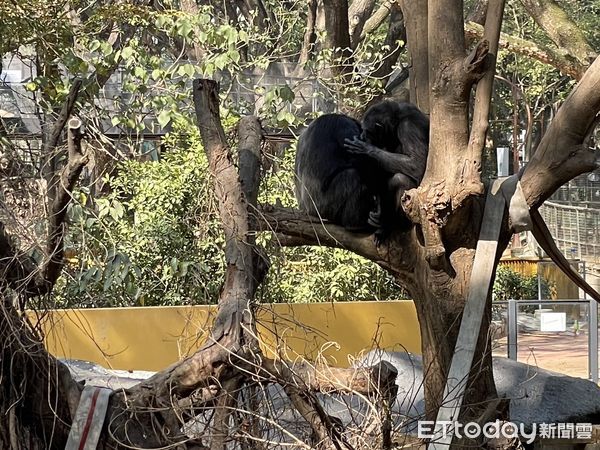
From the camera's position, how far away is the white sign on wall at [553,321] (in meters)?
9.14

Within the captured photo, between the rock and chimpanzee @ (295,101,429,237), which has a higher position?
chimpanzee @ (295,101,429,237)

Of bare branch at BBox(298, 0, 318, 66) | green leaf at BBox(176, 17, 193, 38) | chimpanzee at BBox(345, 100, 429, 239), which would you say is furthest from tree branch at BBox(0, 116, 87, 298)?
bare branch at BBox(298, 0, 318, 66)

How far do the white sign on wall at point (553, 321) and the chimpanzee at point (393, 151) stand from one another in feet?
12.4

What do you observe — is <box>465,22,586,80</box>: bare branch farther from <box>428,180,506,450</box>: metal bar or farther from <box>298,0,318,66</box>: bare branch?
<box>428,180,506,450</box>: metal bar

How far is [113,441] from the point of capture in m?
3.65

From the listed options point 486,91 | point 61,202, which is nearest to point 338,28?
point 486,91

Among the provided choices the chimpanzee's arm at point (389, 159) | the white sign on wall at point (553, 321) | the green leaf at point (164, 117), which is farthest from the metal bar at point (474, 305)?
the green leaf at point (164, 117)

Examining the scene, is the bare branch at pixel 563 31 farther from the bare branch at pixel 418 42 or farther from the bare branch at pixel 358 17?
the bare branch at pixel 418 42

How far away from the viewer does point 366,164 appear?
20.5 ft

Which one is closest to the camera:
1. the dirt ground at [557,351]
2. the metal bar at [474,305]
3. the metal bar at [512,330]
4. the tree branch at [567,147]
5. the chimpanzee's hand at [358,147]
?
the metal bar at [474,305]

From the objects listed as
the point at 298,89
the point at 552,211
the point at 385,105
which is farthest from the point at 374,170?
the point at 552,211

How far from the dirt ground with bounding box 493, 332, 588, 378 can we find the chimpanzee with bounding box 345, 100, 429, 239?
3.74 m

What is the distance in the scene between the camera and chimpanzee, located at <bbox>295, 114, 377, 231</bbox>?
603 cm

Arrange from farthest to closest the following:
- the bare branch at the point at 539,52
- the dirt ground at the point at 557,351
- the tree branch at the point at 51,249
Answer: the bare branch at the point at 539,52, the dirt ground at the point at 557,351, the tree branch at the point at 51,249
